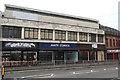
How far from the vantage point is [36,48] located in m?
23.3

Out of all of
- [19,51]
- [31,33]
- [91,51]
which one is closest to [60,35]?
[31,33]

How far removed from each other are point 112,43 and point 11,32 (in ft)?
100

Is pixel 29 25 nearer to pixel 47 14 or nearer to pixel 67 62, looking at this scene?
pixel 47 14

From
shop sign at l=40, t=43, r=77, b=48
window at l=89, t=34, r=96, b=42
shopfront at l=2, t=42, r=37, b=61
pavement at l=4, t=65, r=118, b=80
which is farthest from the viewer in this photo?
window at l=89, t=34, r=96, b=42

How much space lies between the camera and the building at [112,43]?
117 feet

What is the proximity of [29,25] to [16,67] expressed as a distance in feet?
28.8

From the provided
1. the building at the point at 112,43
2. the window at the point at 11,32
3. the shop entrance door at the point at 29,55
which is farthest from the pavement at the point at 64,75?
the building at the point at 112,43

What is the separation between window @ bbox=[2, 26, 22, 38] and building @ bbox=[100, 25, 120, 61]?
2564 centimetres

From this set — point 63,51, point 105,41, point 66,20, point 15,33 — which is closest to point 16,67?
point 15,33

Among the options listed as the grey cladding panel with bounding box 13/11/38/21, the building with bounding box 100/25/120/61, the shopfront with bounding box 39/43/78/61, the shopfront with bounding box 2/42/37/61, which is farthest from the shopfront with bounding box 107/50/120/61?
the grey cladding panel with bounding box 13/11/38/21

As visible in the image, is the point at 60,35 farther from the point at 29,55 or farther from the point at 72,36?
the point at 29,55

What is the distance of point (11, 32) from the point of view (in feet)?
72.0

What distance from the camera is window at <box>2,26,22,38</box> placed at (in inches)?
838

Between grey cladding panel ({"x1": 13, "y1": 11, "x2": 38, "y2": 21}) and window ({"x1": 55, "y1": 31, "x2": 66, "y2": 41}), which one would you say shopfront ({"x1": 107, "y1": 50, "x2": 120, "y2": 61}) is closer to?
window ({"x1": 55, "y1": 31, "x2": 66, "y2": 41})
